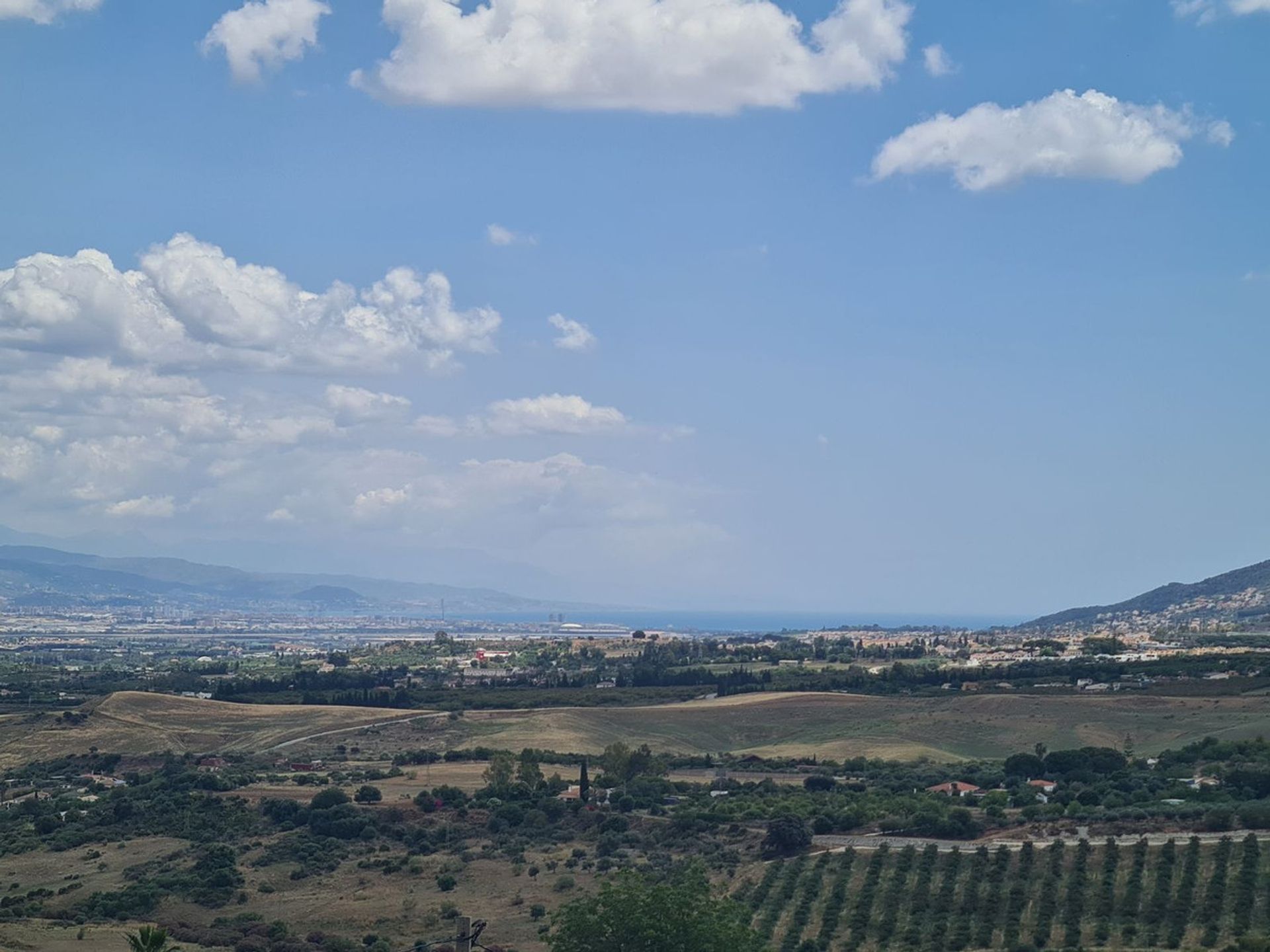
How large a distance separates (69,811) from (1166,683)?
75.0 metres

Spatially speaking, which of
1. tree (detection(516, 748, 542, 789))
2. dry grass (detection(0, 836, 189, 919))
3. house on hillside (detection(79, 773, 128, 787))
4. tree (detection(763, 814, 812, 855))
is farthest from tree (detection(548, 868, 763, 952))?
house on hillside (detection(79, 773, 128, 787))

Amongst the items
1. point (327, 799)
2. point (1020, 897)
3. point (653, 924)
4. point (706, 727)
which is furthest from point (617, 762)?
point (653, 924)

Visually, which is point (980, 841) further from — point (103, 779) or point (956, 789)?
point (103, 779)

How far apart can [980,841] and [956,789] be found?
641 inches

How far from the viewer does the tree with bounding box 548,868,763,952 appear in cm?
3878

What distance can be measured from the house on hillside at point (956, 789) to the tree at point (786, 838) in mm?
14069

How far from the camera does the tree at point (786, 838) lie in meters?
59.2

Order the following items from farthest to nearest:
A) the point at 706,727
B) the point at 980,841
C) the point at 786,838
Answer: the point at 706,727
the point at 786,838
the point at 980,841

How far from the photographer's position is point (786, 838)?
5922cm

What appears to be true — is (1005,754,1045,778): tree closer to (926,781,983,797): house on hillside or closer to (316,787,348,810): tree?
(926,781,983,797): house on hillside

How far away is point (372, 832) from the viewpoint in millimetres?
68062

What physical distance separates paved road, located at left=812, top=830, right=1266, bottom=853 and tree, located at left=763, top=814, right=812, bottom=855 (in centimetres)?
74

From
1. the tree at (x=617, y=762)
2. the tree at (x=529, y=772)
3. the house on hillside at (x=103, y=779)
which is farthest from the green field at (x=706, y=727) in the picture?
the tree at (x=617, y=762)

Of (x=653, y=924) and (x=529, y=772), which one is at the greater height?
(x=653, y=924)
